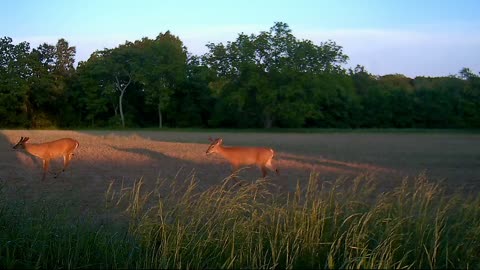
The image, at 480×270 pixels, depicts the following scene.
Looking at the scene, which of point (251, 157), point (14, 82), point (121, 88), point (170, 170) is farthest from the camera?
point (121, 88)

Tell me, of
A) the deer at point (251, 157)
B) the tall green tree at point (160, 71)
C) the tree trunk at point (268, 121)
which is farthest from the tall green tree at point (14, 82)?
the deer at point (251, 157)

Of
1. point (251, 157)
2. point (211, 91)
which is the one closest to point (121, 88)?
point (211, 91)

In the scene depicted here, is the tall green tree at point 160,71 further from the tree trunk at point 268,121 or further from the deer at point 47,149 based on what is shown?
the deer at point 47,149

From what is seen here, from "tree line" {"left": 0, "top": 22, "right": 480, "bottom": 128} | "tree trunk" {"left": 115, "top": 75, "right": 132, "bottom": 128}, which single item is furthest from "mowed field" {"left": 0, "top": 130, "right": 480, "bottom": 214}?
"tree trunk" {"left": 115, "top": 75, "right": 132, "bottom": 128}

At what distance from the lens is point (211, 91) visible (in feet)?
212

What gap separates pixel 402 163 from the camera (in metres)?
20.5

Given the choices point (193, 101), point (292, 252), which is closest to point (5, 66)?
point (193, 101)

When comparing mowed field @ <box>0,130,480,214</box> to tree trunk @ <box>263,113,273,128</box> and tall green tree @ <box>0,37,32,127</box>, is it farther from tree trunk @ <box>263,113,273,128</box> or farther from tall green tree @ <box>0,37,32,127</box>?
tall green tree @ <box>0,37,32,127</box>

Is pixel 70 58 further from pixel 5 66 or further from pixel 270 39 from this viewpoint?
pixel 270 39

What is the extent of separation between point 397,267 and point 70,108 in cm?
6446

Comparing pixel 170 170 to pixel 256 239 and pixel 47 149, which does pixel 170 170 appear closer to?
pixel 47 149

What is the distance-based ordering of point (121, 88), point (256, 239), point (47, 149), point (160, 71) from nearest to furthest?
point (256, 239), point (47, 149), point (160, 71), point (121, 88)

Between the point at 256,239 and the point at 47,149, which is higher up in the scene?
the point at 47,149

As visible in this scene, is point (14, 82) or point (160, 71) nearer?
point (14, 82)
